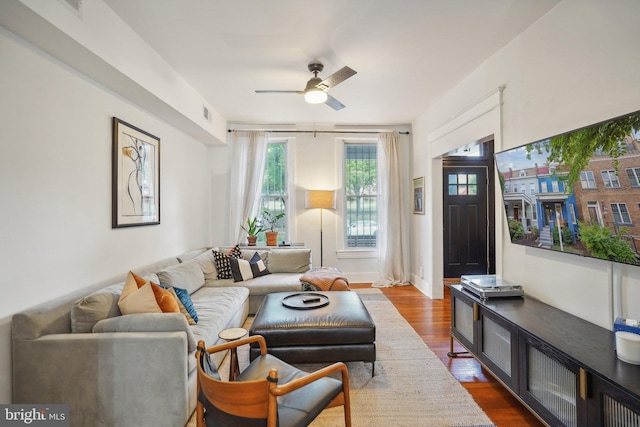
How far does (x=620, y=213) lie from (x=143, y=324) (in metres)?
2.78

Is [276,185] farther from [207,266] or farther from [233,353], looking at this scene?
[233,353]

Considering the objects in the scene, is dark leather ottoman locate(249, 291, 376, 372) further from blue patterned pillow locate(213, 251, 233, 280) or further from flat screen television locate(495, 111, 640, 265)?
blue patterned pillow locate(213, 251, 233, 280)

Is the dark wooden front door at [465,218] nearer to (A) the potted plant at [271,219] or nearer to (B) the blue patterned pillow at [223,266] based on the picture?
(A) the potted plant at [271,219]

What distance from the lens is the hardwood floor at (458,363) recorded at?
1944mm

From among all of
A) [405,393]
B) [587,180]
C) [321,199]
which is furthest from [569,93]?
[321,199]

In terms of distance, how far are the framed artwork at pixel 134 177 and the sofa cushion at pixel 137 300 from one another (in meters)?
0.81

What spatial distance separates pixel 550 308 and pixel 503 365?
0.56 metres

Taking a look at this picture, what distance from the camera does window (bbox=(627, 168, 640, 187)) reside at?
147 centimetres

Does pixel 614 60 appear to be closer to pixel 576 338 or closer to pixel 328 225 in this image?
pixel 576 338

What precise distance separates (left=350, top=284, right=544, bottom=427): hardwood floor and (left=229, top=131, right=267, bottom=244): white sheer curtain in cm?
264

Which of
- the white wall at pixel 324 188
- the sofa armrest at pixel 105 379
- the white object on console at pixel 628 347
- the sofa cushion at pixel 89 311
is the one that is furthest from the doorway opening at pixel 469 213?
the sofa cushion at pixel 89 311

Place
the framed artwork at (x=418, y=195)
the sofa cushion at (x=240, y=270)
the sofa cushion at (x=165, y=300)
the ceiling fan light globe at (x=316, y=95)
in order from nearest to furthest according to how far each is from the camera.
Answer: the sofa cushion at (x=165, y=300) → the ceiling fan light globe at (x=316, y=95) → the sofa cushion at (x=240, y=270) → the framed artwork at (x=418, y=195)

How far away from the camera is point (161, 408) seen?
174 centimetres

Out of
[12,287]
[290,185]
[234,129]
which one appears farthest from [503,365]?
[234,129]
